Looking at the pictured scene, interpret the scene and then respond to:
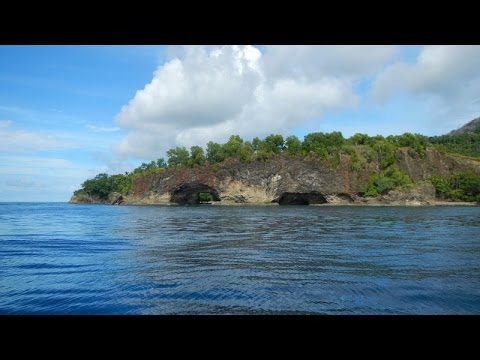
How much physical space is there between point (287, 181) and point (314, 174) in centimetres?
784

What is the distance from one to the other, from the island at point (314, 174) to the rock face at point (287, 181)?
275 mm

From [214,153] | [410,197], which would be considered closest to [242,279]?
[410,197]

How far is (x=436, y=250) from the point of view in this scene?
1855cm

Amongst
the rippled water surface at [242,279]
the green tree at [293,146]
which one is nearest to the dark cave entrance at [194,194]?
the green tree at [293,146]

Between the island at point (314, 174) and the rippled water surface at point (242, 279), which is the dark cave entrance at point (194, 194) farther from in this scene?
the rippled water surface at point (242, 279)

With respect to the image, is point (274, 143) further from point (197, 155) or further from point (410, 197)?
point (410, 197)

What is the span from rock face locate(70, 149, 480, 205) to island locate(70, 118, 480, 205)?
0.27 m
